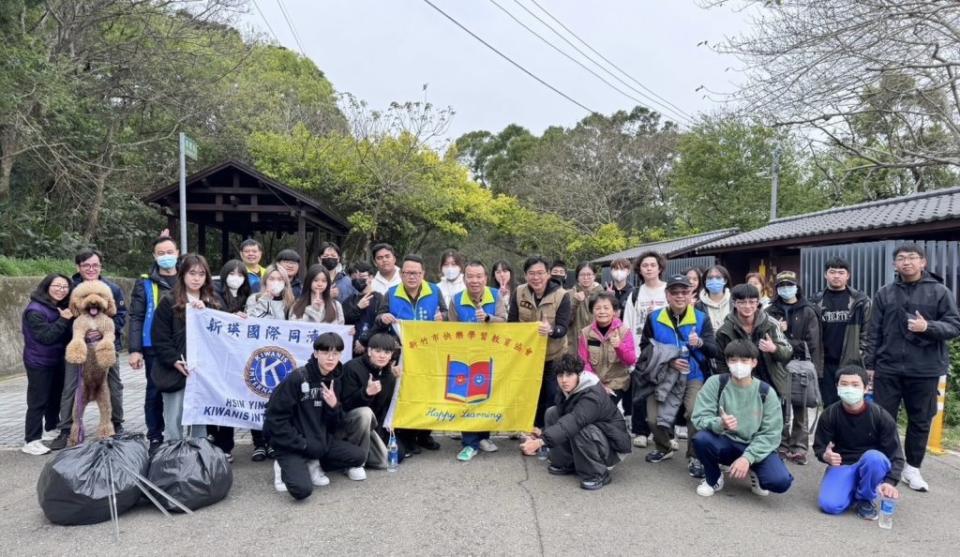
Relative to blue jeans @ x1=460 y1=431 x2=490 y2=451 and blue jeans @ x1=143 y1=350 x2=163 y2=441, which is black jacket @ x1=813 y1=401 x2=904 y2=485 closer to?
blue jeans @ x1=460 y1=431 x2=490 y2=451

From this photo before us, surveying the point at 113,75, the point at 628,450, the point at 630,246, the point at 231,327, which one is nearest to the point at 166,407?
the point at 231,327

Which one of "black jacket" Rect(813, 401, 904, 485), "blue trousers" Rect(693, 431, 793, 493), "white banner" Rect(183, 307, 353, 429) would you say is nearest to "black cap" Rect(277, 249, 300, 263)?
"white banner" Rect(183, 307, 353, 429)

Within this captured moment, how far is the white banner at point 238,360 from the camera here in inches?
191

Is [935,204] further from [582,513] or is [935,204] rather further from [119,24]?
[119,24]

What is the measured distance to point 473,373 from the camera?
5.25 meters

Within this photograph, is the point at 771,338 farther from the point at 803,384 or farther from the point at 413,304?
the point at 413,304

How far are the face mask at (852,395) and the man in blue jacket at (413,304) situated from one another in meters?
3.24

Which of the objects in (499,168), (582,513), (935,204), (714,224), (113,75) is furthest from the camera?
(499,168)

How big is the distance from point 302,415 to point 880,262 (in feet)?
23.9

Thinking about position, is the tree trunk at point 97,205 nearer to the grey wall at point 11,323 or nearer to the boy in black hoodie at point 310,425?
the grey wall at point 11,323

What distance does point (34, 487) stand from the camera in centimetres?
435

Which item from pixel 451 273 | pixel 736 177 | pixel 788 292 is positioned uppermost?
pixel 736 177

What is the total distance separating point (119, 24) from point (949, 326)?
16030mm

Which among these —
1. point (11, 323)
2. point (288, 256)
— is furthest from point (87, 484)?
point (11, 323)
